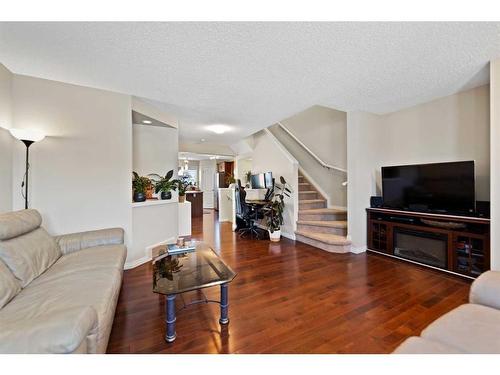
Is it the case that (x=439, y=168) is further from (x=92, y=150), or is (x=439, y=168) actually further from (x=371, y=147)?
(x=92, y=150)

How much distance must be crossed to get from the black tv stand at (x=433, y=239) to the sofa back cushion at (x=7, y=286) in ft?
13.3

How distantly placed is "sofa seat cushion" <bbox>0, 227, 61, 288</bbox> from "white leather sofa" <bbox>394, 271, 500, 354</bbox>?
2370mm

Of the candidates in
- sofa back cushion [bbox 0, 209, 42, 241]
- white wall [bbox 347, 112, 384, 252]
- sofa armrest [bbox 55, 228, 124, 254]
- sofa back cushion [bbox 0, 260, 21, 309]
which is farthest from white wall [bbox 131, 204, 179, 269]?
white wall [bbox 347, 112, 384, 252]

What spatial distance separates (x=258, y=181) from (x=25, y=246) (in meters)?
4.16

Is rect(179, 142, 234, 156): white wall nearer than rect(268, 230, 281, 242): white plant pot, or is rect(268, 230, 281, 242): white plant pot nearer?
rect(268, 230, 281, 242): white plant pot

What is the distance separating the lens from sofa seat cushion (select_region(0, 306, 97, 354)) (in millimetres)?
896

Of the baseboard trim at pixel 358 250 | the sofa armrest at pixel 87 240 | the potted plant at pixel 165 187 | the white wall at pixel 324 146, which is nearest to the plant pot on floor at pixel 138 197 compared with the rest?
the potted plant at pixel 165 187

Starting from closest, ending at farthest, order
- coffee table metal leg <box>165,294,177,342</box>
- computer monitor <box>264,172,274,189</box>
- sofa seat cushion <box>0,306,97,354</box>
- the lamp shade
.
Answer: sofa seat cushion <box>0,306,97,354</box> < coffee table metal leg <box>165,294,177,342</box> < the lamp shade < computer monitor <box>264,172,274,189</box>

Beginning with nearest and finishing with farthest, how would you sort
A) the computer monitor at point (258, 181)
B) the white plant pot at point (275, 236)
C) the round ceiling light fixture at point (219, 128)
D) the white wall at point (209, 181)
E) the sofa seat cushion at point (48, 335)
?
the sofa seat cushion at point (48, 335), the white plant pot at point (275, 236), the round ceiling light fixture at point (219, 128), the computer monitor at point (258, 181), the white wall at point (209, 181)

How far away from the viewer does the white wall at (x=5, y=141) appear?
86.2 inches

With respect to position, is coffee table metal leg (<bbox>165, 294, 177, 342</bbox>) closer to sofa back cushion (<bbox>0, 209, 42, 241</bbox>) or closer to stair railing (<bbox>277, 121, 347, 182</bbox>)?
sofa back cushion (<bbox>0, 209, 42, 241</bbox>)

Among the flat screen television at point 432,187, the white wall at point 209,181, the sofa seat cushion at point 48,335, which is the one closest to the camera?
the sofa seat cushion at point 48,335

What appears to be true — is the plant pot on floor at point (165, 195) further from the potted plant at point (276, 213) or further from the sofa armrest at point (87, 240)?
the potted plant at point (276, 213)

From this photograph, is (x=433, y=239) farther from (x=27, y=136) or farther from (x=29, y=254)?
(x=27, y=136)
